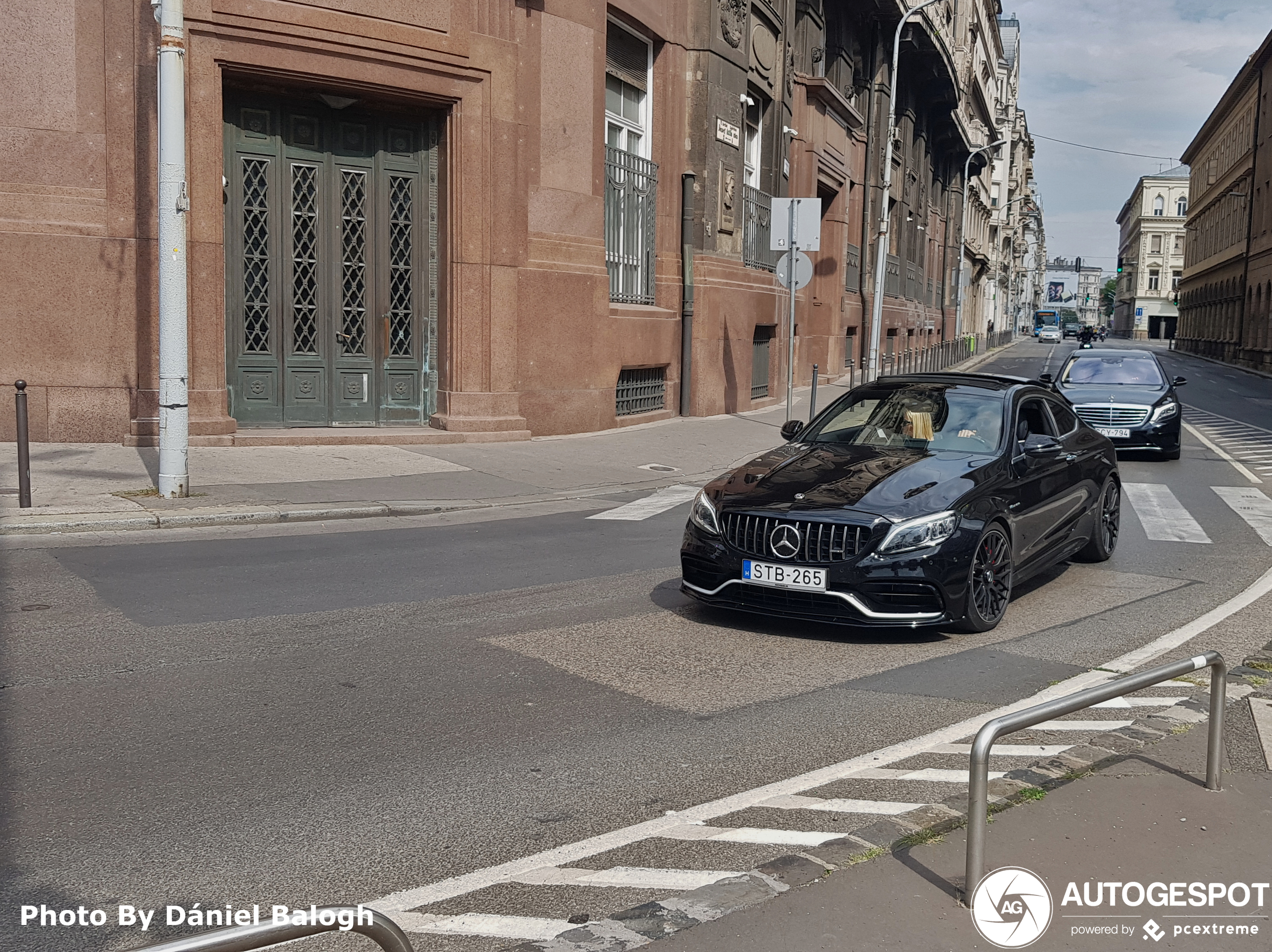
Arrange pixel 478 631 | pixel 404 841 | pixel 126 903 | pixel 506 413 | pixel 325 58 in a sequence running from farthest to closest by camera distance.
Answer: pixel 506 413 → pixel 325 58 → pixel 478 631 → pixel 404 841 → pixel 126 903

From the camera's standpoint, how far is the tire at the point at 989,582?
279 inches

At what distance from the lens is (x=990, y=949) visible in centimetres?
337

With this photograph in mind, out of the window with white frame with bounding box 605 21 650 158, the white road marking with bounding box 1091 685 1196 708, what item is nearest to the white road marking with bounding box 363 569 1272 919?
the white road marking with bounding box 1091 685 1196 708

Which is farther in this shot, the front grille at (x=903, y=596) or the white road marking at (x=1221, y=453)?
the white road marking at (x=1221, y=453)

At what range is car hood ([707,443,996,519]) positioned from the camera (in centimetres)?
695

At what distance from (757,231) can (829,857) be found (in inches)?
940

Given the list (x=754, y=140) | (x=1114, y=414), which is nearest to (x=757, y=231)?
(x=754, y=140)

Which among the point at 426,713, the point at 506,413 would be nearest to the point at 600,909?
the point at 426,713

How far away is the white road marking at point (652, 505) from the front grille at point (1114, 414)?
6.84m

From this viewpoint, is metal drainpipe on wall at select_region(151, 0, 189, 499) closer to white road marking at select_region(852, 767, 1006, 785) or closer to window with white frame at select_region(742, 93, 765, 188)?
white road marking at select_region(852, 767, 1006, 785)

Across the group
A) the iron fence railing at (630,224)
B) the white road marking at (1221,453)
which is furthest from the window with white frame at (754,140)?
the white road marking at (1221,453)

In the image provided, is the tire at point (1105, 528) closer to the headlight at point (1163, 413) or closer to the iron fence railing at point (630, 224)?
the headlight at point (1163, 413)

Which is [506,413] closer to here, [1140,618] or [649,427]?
[649,427]

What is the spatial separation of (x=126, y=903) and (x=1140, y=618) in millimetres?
6253
